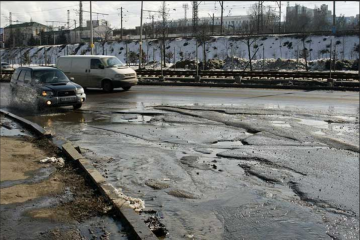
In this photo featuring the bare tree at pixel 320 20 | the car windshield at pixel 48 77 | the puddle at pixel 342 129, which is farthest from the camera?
the bare tree at pixel 320 20

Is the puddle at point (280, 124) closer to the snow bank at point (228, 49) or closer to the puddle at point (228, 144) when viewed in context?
the puddle at point (228, 144)

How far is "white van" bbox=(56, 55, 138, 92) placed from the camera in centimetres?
2208

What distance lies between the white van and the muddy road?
7.06 metres

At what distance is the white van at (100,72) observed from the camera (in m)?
22.1

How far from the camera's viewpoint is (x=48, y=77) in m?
15.8

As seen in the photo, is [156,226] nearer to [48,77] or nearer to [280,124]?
[280,124]

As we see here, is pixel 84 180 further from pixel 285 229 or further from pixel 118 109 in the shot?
pixel 118 109

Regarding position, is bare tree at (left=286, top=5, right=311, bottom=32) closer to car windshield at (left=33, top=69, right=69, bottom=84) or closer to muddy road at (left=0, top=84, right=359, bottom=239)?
car windshield at (left=33, top=69, right=69, bottom=84)

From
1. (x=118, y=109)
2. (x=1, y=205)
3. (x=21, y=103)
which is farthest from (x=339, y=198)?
(x=21, y=103)

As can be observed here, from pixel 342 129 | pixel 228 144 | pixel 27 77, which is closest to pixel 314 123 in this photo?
pixel 342 129

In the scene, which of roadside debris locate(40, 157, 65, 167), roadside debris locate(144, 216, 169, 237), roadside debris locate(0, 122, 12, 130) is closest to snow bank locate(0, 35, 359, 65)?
roadside debris locate(0, 122, 12, 130)

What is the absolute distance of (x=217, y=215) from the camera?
525 cm

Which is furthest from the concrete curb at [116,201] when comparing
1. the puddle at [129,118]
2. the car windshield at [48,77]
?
the car windshield at [48,77]

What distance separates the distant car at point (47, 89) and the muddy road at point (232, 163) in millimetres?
567
